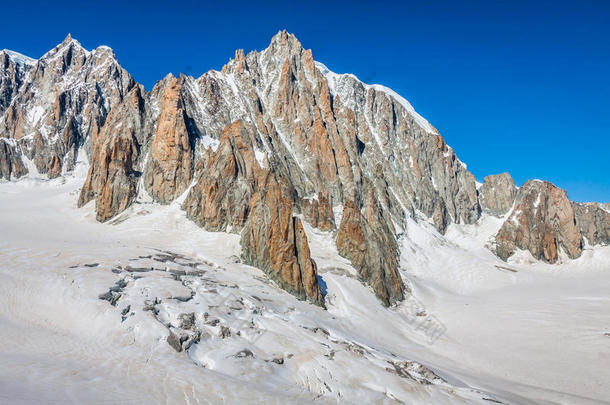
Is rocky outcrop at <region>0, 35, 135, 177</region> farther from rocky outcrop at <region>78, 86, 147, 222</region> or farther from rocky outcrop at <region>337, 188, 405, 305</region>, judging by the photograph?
rocky outcrop at <region>337, 188, 405, 305</region>

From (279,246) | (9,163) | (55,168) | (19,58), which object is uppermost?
(19,58)

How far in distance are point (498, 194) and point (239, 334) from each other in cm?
14326

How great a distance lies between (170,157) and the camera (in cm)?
8406

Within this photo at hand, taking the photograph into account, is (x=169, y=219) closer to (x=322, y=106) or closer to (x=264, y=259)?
(x=264, y=259)

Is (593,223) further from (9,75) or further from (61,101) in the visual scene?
(9,75)

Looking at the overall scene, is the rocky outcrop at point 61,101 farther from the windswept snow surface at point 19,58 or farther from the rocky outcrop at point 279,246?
the rocky outcrop at point 279,246

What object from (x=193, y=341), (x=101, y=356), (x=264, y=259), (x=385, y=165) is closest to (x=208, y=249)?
(x=264, y=259)

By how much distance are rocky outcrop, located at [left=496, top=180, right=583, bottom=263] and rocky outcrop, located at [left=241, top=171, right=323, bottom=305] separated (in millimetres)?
91379

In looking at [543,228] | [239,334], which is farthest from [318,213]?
[543,228]

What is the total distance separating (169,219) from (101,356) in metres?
52.9

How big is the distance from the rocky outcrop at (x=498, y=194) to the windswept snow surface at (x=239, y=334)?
3018 inches

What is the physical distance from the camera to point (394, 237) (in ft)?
311

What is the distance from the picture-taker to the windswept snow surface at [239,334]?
18656 millimetres

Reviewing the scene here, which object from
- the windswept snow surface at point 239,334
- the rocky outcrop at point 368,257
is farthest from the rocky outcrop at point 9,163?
the rocky outcrop at point 368,257
